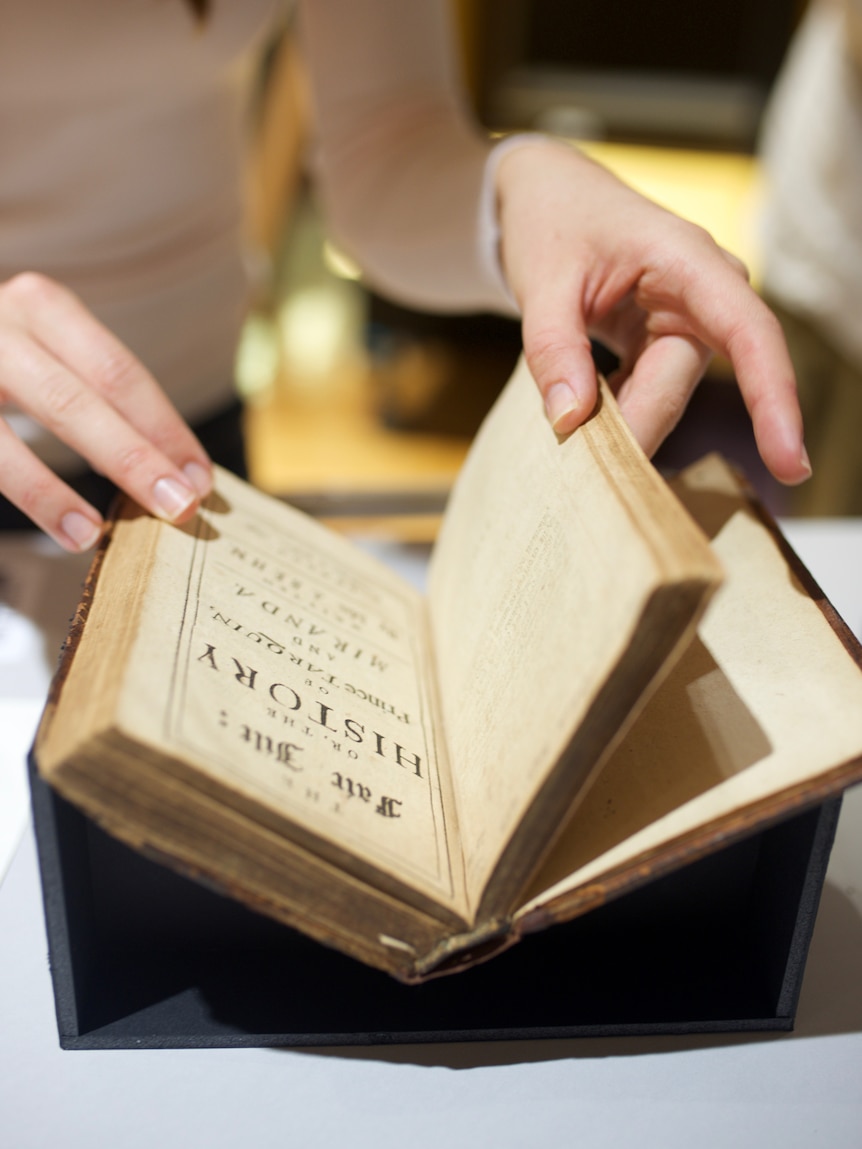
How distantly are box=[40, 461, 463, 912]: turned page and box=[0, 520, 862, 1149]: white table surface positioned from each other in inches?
3.5

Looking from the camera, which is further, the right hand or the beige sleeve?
Result: the beige sleeve

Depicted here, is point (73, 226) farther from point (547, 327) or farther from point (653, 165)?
point (653, 165)

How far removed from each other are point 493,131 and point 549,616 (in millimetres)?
2626

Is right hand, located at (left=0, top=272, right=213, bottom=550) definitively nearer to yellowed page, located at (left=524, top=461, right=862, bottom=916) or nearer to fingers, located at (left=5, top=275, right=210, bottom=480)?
fingers, located at (left=5, top=275, right=210, bottom=480)

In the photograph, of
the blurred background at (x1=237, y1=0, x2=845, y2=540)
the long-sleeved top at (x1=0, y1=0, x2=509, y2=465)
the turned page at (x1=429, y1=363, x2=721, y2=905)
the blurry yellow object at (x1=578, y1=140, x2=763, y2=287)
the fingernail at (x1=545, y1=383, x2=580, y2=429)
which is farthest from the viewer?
the blurred background at (x1=237, y1=0, x2=845, y2=540)

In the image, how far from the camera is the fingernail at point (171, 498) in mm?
491

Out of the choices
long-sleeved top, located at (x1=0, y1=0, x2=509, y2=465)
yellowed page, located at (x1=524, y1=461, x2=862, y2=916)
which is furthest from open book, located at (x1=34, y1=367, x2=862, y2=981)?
long-sleeved top, located at (x1=0, y1=0, x2=509, y2=465)

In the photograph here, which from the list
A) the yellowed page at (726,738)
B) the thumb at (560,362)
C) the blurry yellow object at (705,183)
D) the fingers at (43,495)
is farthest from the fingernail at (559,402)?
the blurry yellow object at (705,183)

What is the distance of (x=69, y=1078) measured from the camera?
401mm

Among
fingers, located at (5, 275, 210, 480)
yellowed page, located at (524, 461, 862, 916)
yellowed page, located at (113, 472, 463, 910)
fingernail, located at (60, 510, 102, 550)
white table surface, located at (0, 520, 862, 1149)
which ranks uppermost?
fingers, located at (5, 275, 210, 480)

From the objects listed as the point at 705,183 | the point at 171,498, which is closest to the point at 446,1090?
the point at 171,498

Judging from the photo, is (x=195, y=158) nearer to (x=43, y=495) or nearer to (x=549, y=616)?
(x=43, y=495)

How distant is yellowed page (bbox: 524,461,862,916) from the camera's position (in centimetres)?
37

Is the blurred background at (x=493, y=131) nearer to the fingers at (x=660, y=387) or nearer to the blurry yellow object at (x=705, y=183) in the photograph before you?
the blurry yellow object at (x=705, y=183)
